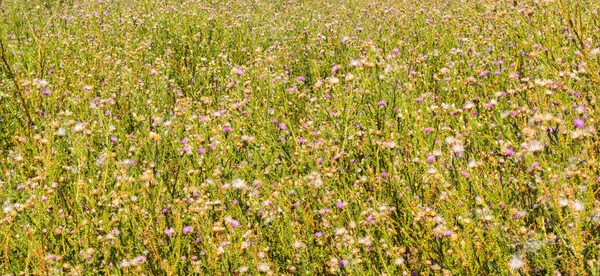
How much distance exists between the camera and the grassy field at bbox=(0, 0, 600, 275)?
1839mm

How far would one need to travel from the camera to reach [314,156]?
8.71 ft

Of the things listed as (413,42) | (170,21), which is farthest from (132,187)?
(170,21)

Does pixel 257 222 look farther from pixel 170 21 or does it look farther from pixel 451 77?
pixel 170 21

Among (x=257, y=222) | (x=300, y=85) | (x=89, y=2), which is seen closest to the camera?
(x=257, y=222)

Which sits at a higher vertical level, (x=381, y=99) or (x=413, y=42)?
(x=381, y=99)

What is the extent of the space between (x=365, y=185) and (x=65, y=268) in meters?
1.38

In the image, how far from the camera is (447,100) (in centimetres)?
360

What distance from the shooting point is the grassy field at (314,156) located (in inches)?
Answer: 72.4

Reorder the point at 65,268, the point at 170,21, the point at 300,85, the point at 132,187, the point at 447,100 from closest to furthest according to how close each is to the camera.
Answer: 1. the point at 65,268
2. the point at 132,187
3. the point at 447,100
4. the point at 300,85
5. the point at 170,21

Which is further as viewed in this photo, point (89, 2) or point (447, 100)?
point (89, 2)

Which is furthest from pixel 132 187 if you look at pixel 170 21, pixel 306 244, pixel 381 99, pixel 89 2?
pixel 89 2

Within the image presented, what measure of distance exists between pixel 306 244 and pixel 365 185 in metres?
0.54

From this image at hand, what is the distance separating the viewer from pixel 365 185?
2.55m

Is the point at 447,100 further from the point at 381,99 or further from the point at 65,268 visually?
the point at 65,268
